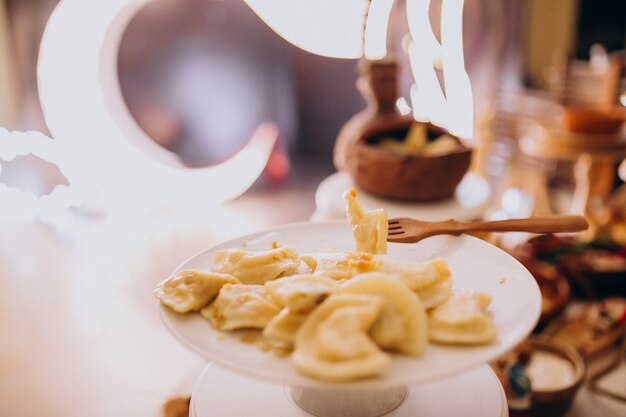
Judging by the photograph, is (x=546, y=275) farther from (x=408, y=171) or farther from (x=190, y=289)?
(x=190, y=289)

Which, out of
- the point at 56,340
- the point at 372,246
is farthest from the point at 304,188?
the point at 372,246

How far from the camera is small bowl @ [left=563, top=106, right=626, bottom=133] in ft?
6.24

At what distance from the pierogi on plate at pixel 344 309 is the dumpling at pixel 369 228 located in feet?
0.20

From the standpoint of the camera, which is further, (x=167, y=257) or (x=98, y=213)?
(x=98, y=213)

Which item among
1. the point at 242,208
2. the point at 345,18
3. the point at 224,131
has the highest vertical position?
the point at 345,18

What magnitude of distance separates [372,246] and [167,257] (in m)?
1.44

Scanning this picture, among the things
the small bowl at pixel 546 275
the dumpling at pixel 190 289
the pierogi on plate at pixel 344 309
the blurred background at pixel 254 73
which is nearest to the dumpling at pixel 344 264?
the pierogi on plate at pixel 344 309

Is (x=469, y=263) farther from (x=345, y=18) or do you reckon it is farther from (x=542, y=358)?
(x=345, y=18)

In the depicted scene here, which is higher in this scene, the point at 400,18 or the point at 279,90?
the point at 400,18

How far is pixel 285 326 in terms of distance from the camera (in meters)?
0.64

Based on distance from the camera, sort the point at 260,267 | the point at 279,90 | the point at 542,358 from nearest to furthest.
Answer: the point at 260,267, the point at 542,358, the point at 279,90

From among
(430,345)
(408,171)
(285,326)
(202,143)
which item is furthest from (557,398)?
(202,143)

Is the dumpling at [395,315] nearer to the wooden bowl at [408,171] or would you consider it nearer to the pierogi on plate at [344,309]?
the pierogi on plate at [344,309]

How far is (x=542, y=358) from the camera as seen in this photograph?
50.6 inches
